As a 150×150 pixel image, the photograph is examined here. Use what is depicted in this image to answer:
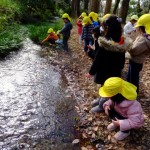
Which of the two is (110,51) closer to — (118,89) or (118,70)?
(118,70)


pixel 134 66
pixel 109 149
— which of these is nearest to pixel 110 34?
pixel 134 66

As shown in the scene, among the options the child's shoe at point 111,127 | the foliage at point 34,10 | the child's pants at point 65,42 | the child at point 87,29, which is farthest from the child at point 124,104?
the foliage at point 34,10

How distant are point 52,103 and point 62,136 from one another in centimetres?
150

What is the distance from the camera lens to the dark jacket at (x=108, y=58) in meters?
4.78

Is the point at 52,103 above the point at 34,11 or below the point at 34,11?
below

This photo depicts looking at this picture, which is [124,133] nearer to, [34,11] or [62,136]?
[62,136]

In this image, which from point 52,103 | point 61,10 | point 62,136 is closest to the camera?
point 62,136

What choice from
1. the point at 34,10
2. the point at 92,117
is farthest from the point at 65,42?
the point at 34,10

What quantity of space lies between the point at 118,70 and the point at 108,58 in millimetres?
386

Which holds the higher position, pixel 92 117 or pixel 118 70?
pixel 118 70

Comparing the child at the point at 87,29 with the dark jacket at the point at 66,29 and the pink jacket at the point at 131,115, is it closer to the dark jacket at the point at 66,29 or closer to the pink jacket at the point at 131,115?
the dark jacket at the point at 66,29

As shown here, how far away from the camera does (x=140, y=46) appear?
524 cm

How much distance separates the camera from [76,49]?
1145cm

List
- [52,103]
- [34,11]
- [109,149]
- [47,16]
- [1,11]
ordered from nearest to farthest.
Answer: [109,149] → [52,103] → [1,11] → [34,11] → [47,16]
